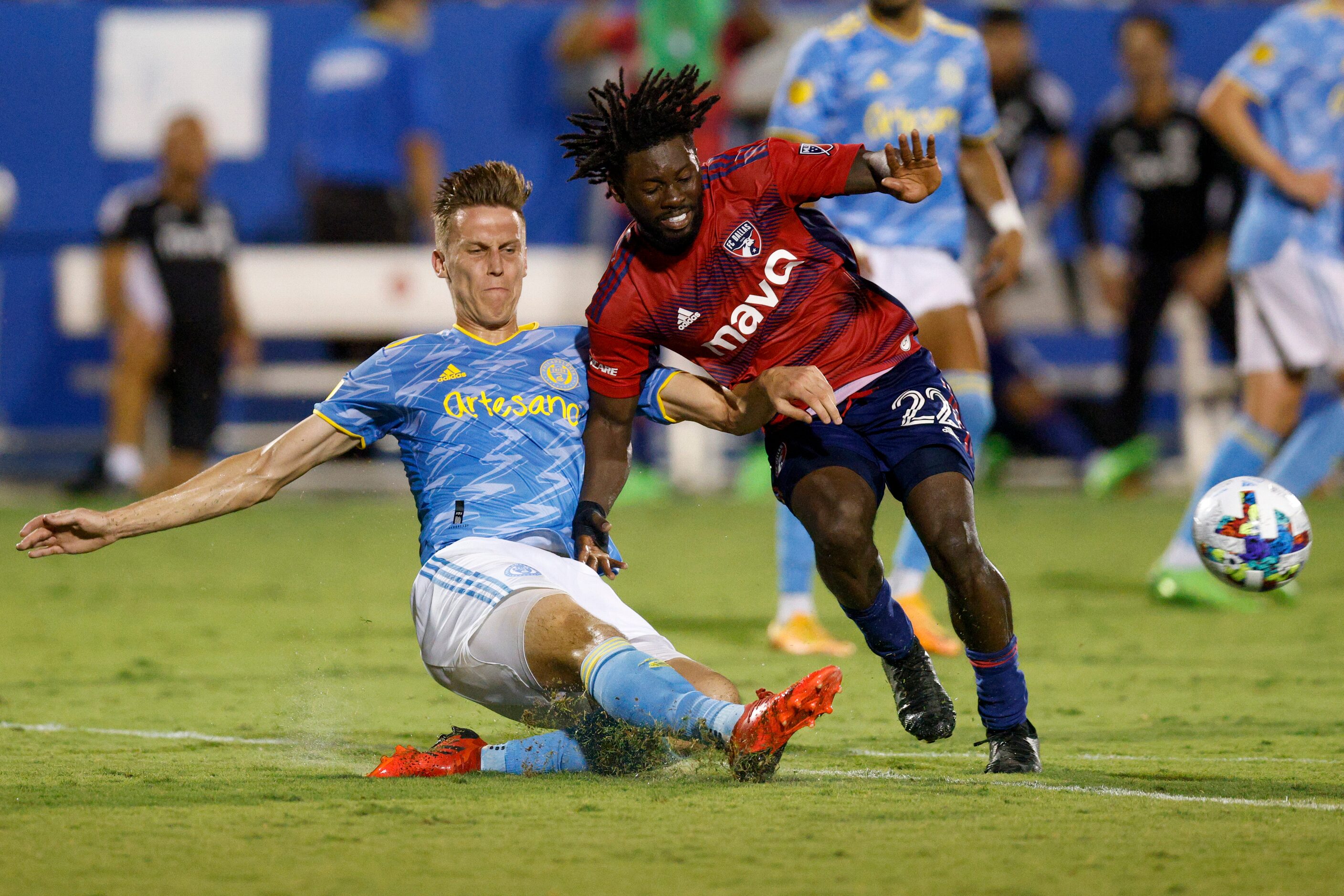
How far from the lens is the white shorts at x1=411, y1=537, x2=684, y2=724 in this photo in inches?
160

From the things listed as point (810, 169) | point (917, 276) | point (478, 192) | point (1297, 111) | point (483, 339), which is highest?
point (1297, 111)

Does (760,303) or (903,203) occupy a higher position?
(903,203)

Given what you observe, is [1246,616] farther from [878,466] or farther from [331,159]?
[331,159]

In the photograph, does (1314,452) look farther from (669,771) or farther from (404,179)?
(404,179)

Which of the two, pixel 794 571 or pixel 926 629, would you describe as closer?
pixel 926 629

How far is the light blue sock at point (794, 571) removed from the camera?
6367 millimetres

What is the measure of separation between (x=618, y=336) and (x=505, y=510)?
0.53 metres

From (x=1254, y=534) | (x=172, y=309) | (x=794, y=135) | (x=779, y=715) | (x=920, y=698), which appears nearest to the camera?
(x=779, y=715)

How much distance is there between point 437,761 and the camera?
4.15 metres

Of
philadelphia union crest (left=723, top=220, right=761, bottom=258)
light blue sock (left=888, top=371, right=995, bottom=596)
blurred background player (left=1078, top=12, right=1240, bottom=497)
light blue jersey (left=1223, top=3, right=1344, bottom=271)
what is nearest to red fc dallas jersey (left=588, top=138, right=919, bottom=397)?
philadelphia union crest (left=723, top=220, right=761, bottom=258)

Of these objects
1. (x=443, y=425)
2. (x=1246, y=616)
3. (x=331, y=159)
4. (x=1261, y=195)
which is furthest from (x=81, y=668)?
(x=331, y=159)

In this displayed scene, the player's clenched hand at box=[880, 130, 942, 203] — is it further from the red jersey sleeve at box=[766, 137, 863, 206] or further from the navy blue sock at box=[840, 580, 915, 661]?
the navy blue sock at box=[840, 580, 915, 661]

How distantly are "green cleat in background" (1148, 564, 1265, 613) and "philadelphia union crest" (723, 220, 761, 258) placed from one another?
365cm

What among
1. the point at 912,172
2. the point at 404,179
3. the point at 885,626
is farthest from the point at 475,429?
the point at 404,179
